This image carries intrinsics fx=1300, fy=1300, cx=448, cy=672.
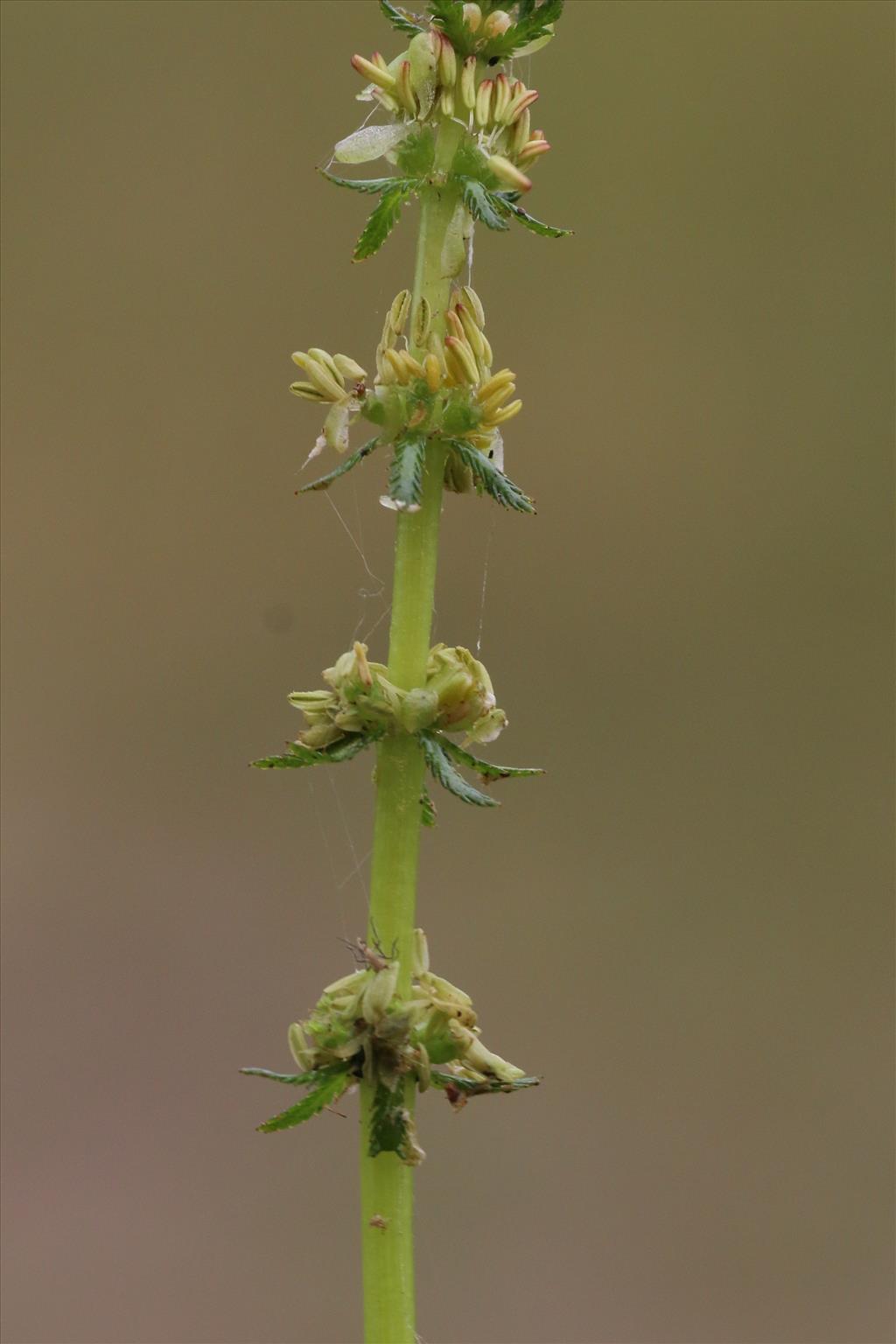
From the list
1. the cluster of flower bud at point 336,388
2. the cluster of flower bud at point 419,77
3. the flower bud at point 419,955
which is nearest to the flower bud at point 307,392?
the cluster of flower bud at point 336,388

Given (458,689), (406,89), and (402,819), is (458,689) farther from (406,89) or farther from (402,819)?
(406,89)

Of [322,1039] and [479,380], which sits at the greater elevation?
[479,380]

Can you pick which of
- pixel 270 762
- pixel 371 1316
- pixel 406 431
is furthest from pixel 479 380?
pixel 371 1316

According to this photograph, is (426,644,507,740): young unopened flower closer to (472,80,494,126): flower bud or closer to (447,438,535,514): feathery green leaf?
(447,438,535,514): feathery green leaf

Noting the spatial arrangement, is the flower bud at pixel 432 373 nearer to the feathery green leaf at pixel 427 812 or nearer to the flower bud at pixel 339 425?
the flower bud at pixel 339 425

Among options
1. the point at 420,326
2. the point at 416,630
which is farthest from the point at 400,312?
the point at 416,630

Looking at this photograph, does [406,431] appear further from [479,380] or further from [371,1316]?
[371,1316]
